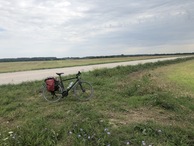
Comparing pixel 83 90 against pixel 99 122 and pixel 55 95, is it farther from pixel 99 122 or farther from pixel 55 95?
pixel 99 122

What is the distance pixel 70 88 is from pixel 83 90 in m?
0.50

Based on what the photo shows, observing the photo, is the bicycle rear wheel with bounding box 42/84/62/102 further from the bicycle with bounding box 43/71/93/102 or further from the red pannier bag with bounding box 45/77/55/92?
the red pannier bag with bounding box 45/77/55/92

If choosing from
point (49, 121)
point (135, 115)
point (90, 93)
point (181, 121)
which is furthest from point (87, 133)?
point (90, 93)

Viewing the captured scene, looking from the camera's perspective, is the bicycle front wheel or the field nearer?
the field

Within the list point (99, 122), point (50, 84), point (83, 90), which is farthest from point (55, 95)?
point (99, 122)


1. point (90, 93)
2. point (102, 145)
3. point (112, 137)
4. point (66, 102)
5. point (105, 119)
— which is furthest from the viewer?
point (90, 93)

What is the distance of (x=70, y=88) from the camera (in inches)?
343

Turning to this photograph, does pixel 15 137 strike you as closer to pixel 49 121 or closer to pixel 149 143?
pixel 49 121

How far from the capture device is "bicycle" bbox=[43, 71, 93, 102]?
8461 mm

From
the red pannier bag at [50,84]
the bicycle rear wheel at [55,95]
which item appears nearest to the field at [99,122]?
the bicycle rear wheel at [55,95]

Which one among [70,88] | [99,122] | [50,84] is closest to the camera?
[99,122]

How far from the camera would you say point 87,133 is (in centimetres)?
496

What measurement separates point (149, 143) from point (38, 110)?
3877 mm

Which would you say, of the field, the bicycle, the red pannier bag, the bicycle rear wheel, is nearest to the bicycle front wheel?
the bicycle
